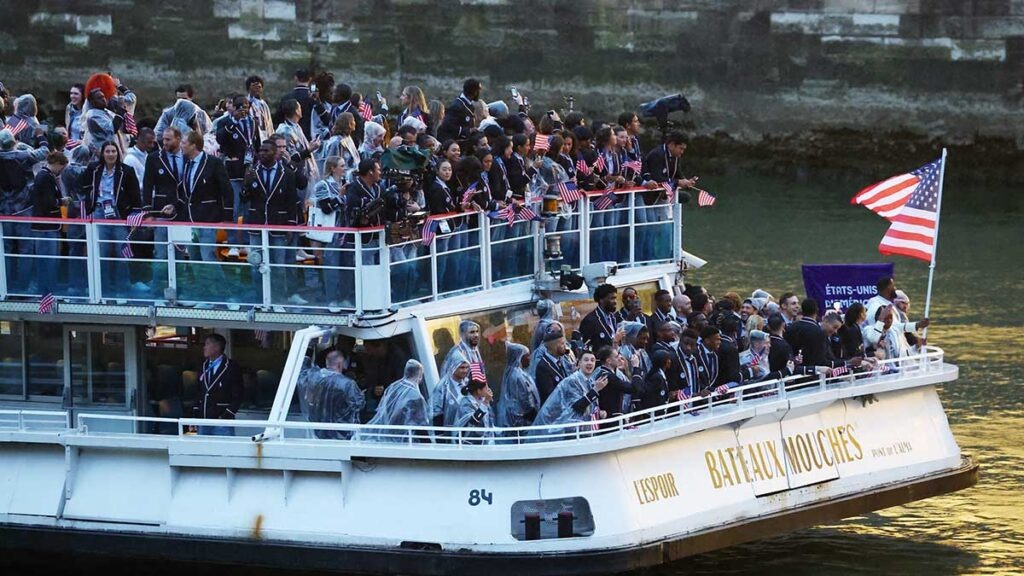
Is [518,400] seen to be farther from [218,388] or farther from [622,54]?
[622,54]

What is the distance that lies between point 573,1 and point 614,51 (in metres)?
1.55

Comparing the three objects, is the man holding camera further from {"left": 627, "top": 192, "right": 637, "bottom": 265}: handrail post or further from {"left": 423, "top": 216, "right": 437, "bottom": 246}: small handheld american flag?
{"left": 627, "top": 192, "right": 637, "bottom": 265}: handrail post

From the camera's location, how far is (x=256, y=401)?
68.4 ft

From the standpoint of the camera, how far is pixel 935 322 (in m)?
35.8

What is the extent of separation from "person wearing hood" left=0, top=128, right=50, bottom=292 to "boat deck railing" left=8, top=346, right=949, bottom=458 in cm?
131

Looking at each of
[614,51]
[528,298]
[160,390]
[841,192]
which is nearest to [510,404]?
[528,298]

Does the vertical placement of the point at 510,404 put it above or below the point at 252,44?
below

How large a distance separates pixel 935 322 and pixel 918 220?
1179cm

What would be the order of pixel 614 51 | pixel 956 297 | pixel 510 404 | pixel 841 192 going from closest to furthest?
pixel 510 404 → pixel 956 297 → pixel 841 192 → pixel 614 51

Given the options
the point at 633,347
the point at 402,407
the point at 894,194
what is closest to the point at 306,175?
the point at 402,407

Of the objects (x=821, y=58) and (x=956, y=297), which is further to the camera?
(x=821, y=58)

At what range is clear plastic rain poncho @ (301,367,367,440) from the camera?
19.9 m

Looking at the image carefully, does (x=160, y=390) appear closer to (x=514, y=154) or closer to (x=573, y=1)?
(x=514, y=154)

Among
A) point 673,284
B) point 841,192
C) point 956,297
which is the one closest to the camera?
point 673,284
